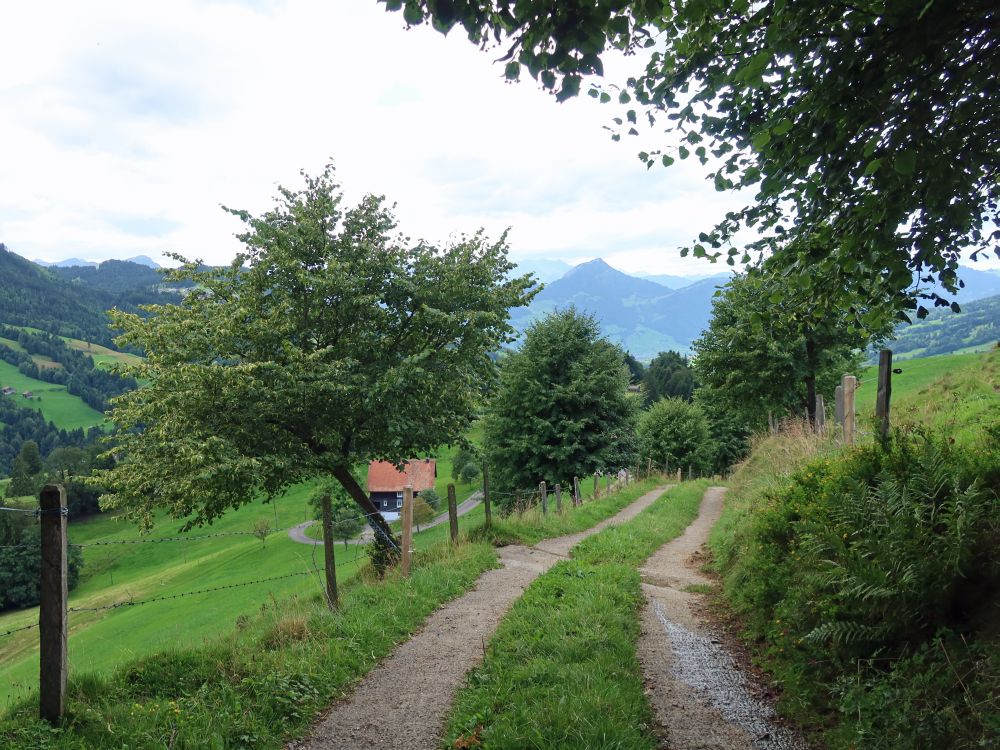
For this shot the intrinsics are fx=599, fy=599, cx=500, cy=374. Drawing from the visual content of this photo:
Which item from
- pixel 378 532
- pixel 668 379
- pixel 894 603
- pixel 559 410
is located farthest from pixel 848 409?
pixel 668 379

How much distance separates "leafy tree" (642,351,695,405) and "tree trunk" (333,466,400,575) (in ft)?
263

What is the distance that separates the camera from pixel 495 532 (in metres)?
14.9

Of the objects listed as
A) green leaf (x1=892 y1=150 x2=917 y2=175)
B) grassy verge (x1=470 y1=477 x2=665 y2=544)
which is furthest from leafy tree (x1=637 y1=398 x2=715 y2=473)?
green leaf (x1=892 y1=150 x2=917 y2=175)

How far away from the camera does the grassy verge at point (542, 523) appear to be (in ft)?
48.9

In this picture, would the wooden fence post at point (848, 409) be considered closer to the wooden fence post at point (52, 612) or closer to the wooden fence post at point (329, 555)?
the wooden fence post at point (329, 555)

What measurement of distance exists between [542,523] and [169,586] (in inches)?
2184

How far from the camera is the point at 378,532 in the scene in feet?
44.4

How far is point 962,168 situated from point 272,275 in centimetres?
1261

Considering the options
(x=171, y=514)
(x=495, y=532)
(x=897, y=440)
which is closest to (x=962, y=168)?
(x=897, y=440)

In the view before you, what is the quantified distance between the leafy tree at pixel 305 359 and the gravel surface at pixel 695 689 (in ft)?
23.0

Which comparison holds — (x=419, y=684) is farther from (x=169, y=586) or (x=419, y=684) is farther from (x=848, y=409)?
(x=169, y=586)

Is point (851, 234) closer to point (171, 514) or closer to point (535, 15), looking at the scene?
point (535, 15)

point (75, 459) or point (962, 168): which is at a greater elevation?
point (962, 168)

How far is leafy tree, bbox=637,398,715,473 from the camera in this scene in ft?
153
